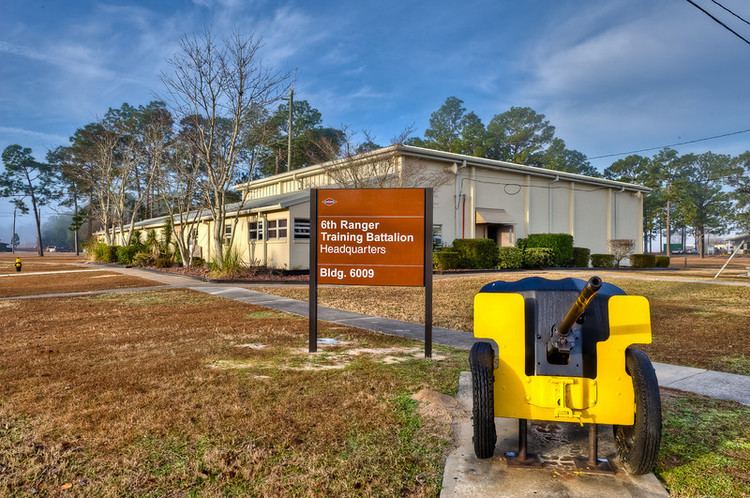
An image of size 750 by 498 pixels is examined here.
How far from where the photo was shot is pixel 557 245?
24953mm

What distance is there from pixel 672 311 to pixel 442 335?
5.53 meters

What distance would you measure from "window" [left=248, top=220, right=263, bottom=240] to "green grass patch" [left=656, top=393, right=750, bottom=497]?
1933 centimetres

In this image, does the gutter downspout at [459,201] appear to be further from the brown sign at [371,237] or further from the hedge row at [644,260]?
the brown sign at [371,237]

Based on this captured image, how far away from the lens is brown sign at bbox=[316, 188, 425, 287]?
6.03 metres

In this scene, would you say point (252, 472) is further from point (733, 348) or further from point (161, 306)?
point (161, 306)

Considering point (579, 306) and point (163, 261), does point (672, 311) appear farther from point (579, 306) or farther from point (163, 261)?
point (163, 261)

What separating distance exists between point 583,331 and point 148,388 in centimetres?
381

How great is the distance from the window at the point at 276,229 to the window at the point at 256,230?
0.88m

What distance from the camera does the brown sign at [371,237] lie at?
6027mm

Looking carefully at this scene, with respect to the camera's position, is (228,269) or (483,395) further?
(228,269)

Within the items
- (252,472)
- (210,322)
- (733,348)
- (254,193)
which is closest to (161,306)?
(210,322)

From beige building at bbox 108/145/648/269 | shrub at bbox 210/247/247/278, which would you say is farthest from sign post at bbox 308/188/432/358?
beige building at bbox 108/145/648/269

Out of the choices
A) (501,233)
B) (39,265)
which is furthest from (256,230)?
(39,265)

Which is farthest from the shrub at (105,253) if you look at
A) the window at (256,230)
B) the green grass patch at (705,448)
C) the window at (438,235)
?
the green grass patch at (705,448)
